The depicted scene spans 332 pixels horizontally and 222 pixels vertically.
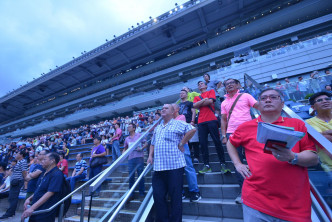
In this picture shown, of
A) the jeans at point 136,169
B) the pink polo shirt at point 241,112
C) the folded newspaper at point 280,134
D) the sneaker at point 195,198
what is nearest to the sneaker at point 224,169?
the sneaker at point 195,198

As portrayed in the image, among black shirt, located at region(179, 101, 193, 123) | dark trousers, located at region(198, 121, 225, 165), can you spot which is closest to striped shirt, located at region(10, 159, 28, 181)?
black shirt, located at region(179, 101, 193, 123)

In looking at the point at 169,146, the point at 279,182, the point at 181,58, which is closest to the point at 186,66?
the point at 181,58

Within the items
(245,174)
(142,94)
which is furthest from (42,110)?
(245,174)

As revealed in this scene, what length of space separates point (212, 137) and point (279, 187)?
6.44ft

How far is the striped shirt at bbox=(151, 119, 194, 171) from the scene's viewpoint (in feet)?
7.20

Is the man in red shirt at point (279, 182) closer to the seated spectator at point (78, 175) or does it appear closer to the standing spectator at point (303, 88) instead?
the seated spectator at point (78, 175)

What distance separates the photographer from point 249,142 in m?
1.32

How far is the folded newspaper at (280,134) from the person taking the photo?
2.68ft

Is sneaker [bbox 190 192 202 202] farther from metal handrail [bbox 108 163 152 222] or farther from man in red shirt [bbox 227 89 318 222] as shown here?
man in red shirt [bbox 227 89 318 222]

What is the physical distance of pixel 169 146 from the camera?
2.30 m

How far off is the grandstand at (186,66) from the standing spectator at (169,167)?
0.51 meters

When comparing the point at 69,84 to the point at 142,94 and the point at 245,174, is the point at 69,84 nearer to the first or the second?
the point at 142,94

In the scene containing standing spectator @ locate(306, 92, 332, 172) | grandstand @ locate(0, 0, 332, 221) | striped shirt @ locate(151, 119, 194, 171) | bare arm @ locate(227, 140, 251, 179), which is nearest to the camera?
bare arm @ locate(227, 140, 251, 179)

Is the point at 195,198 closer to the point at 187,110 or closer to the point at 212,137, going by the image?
the point at 212,137
